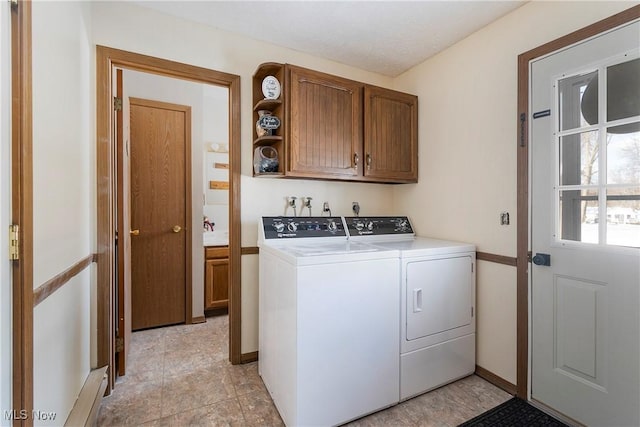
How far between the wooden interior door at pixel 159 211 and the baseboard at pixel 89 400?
113cm

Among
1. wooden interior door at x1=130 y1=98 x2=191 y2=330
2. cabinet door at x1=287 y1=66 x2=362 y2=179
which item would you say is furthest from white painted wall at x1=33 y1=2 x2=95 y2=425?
cabinet door at x1=287 y1=66 x2=362 y2=179

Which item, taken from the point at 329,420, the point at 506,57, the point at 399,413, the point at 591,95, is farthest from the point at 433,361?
the point at 506,57

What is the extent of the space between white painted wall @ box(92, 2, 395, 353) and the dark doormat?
1.59m

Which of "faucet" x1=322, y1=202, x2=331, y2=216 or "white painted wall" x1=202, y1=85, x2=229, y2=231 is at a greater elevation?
"white painted wall" x1=202, y1=85, x2=229, y2=231

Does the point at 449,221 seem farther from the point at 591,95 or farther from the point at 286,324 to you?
the point at 286,324

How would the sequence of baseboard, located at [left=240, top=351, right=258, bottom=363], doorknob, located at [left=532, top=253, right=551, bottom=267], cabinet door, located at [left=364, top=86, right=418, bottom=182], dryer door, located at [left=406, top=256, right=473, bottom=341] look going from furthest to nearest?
cabinet door, located at [left=364, top=86, right=418, bottom=182], baseboard, located at [left=240, top=351, right=258, bottom=363], dryer door, located at [left=406, top=256, right=473, bottom=341], doorknob, located at [left=532, top=253, right=551, bottom=267]

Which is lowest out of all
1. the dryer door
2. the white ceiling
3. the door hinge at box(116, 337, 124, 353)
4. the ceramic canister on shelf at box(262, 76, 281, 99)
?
the door hinge at box(116, 337, 124, 353)

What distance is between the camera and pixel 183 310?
121 inches

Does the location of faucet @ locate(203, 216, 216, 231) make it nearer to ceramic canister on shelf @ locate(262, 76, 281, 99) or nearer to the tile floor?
the tile floor

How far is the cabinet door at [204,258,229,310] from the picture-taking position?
10.6 feet

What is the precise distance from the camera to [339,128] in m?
2.26

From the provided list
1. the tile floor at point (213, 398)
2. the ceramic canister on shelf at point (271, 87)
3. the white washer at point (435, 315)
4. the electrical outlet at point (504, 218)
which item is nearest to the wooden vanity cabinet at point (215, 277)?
the tile floor at point (213, 398)

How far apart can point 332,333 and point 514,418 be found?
117 centimetres

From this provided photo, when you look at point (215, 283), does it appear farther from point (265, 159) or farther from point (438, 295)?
point (438, 295)
